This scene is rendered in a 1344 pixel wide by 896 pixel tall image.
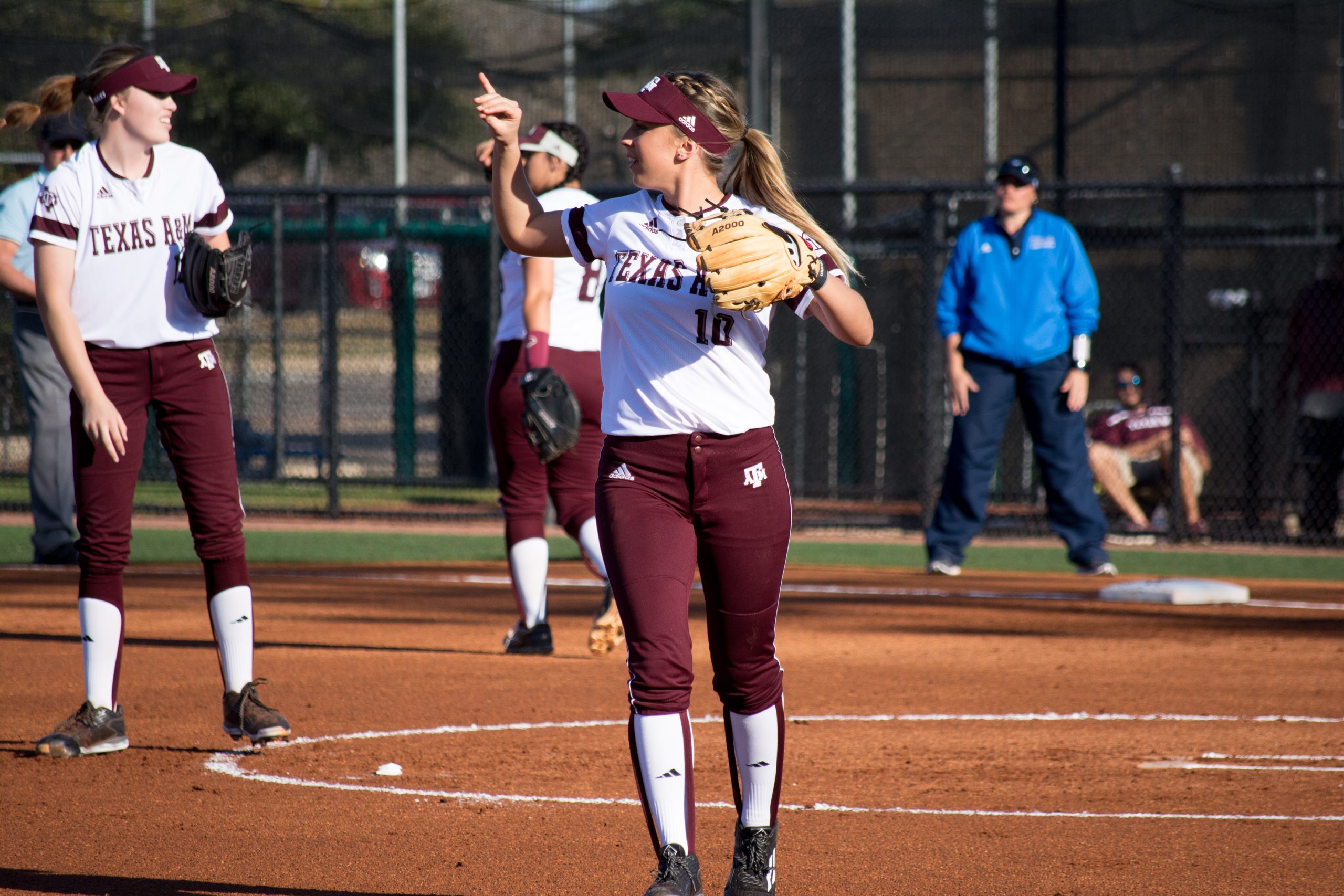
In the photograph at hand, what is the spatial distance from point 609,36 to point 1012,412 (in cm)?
536

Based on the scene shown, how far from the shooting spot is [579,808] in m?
4.64

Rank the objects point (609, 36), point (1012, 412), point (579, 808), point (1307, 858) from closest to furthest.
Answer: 1. point (1307, 858)
2. point (579, 808)
3. point (1012, 412)
4. point (609, 36)

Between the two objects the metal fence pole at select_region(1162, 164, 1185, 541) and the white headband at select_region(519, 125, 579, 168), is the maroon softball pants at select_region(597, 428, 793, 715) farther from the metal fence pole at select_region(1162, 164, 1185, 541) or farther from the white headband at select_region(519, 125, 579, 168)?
the metal fence pole at select_region(1162, 164, 1185, 541)

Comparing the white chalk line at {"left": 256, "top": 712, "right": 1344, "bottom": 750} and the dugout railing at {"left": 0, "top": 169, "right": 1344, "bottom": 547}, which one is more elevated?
the dugout railing at {"left": 0, "top": 169, "right": 1344, "bottom": 547}

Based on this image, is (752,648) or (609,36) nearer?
(752,648)

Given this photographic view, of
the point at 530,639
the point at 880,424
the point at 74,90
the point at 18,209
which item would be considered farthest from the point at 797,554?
the point at 74,90

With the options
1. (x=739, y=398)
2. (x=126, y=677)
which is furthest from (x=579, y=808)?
(x=126, y=677)

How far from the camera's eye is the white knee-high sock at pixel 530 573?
7059mm

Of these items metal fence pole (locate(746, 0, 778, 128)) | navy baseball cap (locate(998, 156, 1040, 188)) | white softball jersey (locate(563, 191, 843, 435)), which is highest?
metal fence pole (locate(746, 0, 778, 128))

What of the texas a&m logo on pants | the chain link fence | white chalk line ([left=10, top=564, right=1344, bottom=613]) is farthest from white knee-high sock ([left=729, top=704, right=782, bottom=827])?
the chain link fence

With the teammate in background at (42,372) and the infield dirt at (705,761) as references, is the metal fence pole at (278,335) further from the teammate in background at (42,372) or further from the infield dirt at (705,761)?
the infield dirt at (705,761)

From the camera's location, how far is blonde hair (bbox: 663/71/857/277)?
378 centimetres

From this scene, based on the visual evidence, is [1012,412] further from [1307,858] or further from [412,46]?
[1307,858]

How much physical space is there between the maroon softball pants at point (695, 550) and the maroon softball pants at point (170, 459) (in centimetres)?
208
